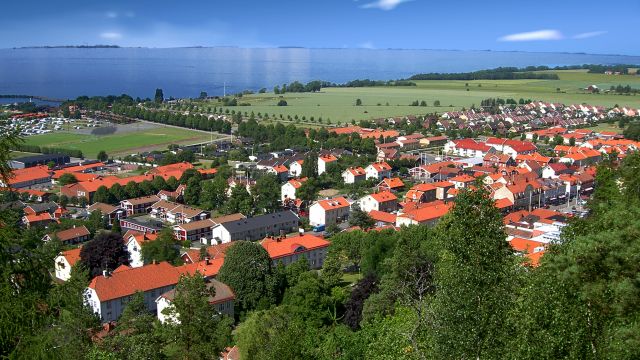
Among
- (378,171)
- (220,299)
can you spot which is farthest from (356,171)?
(220,299)

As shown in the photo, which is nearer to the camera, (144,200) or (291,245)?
(291,245)

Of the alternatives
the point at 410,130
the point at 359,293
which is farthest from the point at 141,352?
the point at 410,130

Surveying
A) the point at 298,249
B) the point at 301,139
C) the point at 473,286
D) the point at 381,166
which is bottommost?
the point at 298,249

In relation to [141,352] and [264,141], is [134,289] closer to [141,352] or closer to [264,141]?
[141,352]

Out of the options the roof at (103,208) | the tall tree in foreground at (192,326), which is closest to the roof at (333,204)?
the roof at (103,208)

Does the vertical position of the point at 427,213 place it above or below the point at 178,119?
below

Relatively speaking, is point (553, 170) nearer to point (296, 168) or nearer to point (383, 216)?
point (383, 216)
